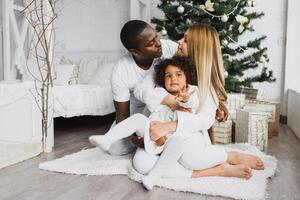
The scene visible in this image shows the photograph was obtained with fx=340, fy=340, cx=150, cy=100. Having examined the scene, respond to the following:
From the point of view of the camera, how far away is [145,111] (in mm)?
2049

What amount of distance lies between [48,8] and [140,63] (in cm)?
104

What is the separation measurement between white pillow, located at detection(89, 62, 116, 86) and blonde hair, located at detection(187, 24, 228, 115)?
1.84 meters

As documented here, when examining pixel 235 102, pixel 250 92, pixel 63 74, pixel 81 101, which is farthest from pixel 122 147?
pixel 63 74

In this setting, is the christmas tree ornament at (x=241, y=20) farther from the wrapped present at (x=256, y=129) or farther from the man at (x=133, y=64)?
the man at (x=133, y=64)

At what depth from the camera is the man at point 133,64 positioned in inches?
72.4

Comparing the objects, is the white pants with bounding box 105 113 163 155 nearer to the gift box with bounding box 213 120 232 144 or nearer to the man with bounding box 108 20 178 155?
the man with bounding box 108 20 178 155

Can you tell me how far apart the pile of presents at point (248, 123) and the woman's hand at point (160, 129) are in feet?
3.28

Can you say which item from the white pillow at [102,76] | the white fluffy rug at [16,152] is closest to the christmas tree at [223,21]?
the white pillow at [102,76]

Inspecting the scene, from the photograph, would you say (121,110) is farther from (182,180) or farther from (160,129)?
(182,180)

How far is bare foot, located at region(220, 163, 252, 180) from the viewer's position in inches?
66.1

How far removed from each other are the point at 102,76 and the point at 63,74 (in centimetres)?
54

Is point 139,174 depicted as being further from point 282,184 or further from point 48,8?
point 48,8

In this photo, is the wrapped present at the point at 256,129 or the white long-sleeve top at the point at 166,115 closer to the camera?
the white long-sleeve top at the point at 166,115

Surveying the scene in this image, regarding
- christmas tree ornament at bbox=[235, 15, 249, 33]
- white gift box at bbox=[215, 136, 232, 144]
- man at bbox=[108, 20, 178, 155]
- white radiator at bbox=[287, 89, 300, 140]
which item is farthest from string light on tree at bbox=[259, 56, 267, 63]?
man at bbox=[108, 20, 178, 155]
